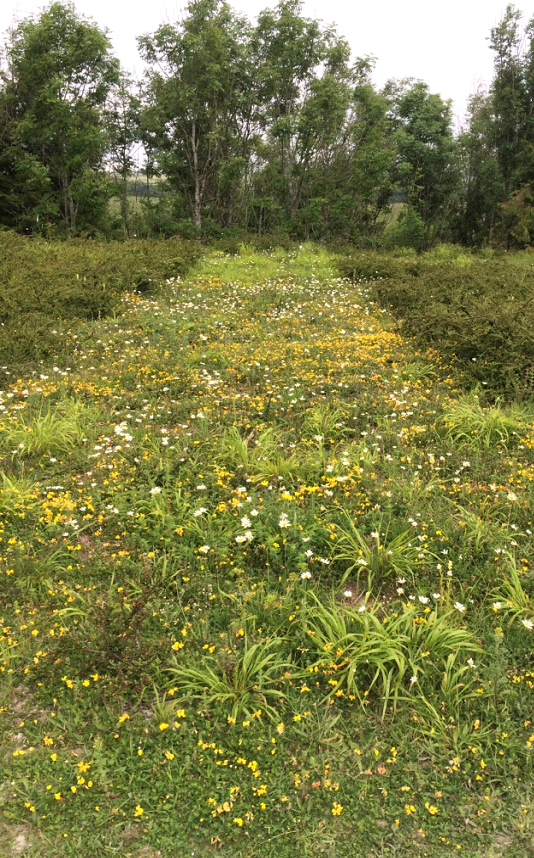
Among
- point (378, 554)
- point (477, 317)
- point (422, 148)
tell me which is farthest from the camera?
point (422, 148)

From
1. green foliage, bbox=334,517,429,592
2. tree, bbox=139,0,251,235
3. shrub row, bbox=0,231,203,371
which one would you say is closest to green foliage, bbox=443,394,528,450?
green foliage, bbox=334,517,429,592

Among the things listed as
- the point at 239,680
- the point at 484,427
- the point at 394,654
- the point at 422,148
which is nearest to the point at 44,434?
the point at 239,680

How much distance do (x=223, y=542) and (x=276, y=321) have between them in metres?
4.75

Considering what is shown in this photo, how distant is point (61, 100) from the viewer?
13.8 metres

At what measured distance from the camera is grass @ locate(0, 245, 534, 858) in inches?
79.9

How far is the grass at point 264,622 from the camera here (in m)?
2.03

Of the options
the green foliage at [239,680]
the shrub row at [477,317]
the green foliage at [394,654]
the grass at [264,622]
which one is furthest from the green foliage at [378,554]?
the shrub row at [477,317]

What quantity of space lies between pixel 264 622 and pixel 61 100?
615 inches

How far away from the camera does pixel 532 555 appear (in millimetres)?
3211

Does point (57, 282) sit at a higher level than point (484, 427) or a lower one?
higher

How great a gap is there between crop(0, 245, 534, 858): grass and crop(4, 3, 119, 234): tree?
1172 cm

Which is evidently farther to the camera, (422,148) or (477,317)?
(422,148)

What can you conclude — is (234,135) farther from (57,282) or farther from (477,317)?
(477,317)

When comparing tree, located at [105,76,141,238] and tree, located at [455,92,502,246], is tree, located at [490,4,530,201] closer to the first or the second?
tree, located at [455,92,502,246]
